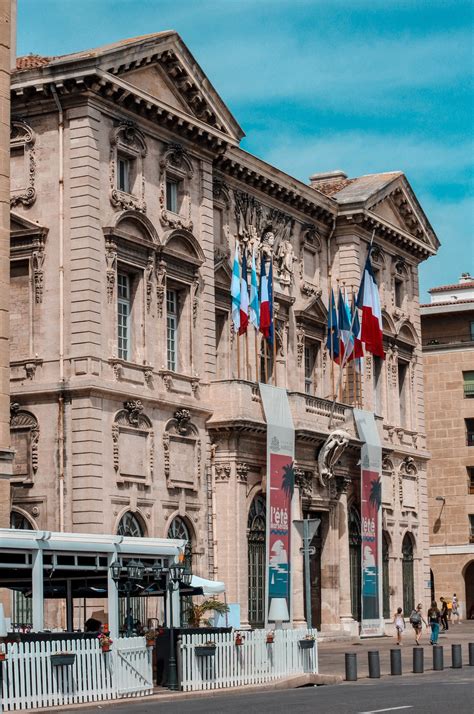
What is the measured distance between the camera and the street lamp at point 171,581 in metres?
29.5

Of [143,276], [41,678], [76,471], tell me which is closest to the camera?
[41,678]

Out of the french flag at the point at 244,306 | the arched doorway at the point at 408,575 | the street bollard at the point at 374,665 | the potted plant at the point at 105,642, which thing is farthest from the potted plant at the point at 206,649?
the arched doorway at the point at 408,575

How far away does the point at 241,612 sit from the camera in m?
45.8

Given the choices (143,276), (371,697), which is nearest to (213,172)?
(143,276)

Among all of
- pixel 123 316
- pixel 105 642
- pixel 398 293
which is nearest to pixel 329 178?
pixel 398 293

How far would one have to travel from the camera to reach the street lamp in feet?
96.8

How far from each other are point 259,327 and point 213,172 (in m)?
5.39

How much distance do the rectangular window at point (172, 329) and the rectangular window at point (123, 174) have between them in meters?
3.49

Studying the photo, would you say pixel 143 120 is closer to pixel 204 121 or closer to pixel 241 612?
pixel 204 121

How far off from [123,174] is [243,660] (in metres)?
16.5

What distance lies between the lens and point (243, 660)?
3152 cm

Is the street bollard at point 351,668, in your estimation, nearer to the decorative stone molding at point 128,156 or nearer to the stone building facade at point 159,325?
the stone building facade at point 159,325

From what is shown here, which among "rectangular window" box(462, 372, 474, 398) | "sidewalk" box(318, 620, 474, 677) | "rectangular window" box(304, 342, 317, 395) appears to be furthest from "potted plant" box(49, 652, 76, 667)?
"rectangular window" box(462, 372, 474, 398)

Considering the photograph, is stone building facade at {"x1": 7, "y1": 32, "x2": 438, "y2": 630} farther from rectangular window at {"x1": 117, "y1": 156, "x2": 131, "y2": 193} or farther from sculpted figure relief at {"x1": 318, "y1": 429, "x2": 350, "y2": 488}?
sculpted figure relief at {"x1": 318, "y1": 429, "x2": 350, "y2": 488}
